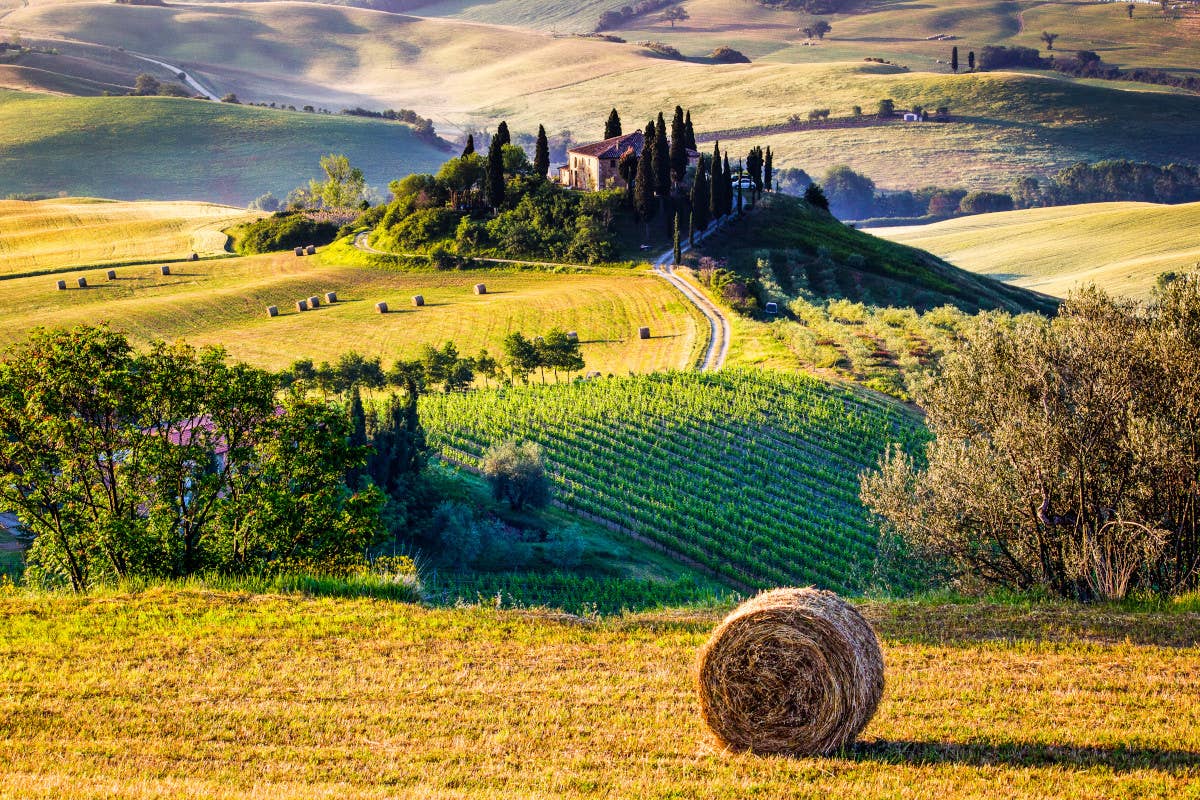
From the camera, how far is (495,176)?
344 ft

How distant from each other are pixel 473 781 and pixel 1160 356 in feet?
65.6

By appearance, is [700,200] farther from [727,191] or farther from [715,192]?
[727,191]

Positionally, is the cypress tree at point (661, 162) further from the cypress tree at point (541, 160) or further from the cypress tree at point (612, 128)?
the cypress tree at point (612, 128)

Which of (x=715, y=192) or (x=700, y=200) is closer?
(x=700, y=200)

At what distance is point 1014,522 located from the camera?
2853cm

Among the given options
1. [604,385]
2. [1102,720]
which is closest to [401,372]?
[604,385]

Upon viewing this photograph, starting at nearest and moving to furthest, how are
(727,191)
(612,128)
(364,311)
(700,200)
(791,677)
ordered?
(791,677) < (364,311) < (700,200) < (727,191) < (612,128)

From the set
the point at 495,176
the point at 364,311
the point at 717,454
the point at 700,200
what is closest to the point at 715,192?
the point at 700,200

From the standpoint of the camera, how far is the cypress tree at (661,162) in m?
100

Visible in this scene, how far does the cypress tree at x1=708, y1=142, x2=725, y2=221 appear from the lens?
331 ft

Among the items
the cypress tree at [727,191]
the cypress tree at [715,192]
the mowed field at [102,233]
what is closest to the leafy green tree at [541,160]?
the cypress tree at [715,192]

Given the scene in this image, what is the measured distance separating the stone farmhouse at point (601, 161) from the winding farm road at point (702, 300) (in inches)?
505

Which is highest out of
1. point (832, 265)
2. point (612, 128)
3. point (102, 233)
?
point (612, 128)

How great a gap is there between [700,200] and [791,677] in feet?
290
